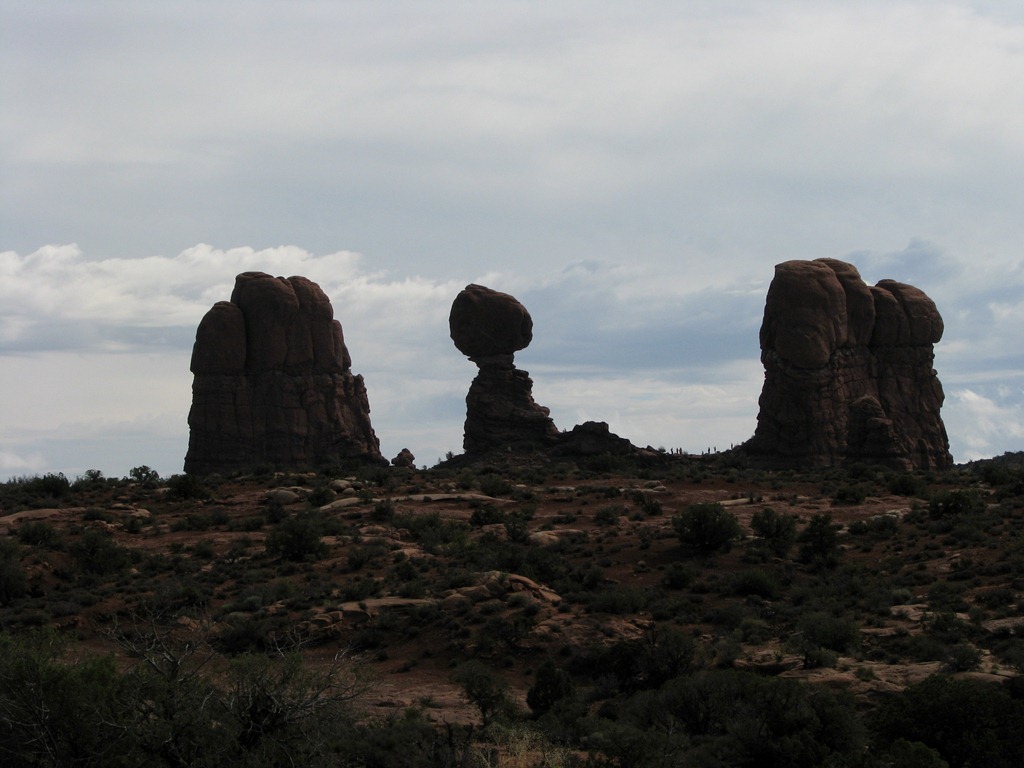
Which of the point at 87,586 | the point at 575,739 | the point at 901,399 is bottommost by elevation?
the point at 575,739

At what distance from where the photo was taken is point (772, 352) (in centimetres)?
6562

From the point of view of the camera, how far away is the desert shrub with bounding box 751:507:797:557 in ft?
125

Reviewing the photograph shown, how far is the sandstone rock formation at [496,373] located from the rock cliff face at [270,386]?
6.38m

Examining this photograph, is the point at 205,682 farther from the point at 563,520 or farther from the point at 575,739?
the point at 563,520

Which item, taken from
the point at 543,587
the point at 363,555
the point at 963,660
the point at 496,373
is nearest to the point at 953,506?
the point at 543,587

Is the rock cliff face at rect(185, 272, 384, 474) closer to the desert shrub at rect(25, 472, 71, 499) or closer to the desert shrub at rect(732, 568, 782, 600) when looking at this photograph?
the desert shrub at rect(25, 472, 71, 499)

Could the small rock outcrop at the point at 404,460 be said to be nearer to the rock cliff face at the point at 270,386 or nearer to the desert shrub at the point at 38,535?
the rock cliff face at the point at 270,386

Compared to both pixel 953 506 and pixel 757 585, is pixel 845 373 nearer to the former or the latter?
pixel 953 506

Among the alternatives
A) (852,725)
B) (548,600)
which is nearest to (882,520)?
(548,600)

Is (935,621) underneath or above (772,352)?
underneath

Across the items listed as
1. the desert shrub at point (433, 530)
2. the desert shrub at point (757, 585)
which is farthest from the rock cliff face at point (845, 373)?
the desert shrub at point (757, 585)

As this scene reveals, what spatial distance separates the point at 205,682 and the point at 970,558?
2207 cm

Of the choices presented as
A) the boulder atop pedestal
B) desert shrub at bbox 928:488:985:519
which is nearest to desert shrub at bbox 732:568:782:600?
desert shrub at bbox 928:488:985:519

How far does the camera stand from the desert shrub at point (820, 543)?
36.8m
